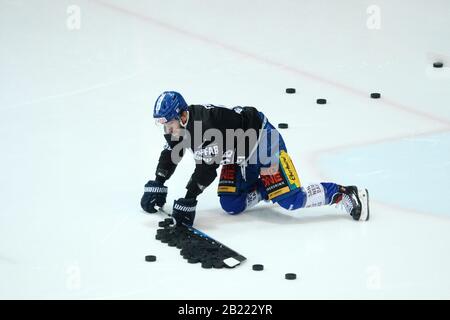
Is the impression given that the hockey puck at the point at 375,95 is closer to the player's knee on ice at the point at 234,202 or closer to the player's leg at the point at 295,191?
the player's leg at the point at 295,191

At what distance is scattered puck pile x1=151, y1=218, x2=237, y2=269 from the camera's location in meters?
7.96

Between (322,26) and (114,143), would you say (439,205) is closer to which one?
(114,143)

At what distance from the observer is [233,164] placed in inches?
346

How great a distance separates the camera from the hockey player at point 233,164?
8.25m

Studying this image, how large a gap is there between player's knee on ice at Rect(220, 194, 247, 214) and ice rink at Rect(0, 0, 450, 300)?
0.07 meters

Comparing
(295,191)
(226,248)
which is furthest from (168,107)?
(295,191)

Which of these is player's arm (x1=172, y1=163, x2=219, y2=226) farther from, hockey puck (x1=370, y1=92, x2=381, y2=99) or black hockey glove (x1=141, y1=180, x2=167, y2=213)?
hockey puck (x1=370, y1=92, x2=381, y2=99)

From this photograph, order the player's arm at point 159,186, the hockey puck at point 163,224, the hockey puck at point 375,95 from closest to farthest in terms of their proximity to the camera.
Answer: the hockey puck at point 163,224
the player's arm at point 159,186
the hockey puck at point 375,95

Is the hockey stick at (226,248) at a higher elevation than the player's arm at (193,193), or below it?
below

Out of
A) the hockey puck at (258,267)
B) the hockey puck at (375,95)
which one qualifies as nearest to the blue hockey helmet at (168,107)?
the hockey puck at (258,267)

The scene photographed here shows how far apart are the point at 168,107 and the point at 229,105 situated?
124 inches

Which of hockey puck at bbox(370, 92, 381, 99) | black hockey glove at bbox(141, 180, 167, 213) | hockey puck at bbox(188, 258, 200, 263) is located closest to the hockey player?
black hockey glove at bbox(141, 180, 167, 213)

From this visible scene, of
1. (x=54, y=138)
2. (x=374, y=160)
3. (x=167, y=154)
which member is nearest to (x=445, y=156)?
(x=374, y=160)

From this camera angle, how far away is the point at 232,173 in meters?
8.80
